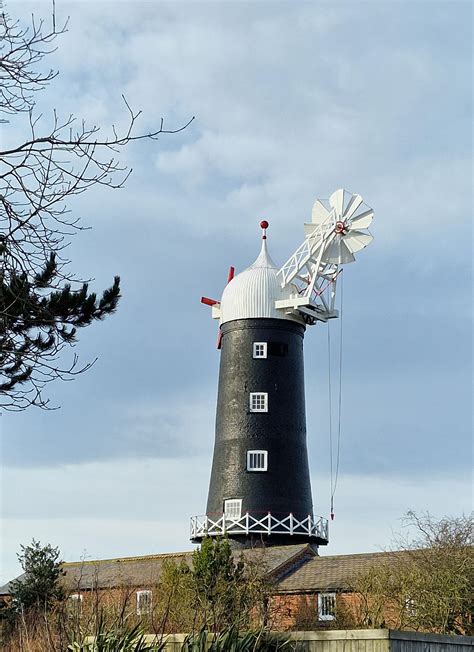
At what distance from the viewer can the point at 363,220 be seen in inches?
1657

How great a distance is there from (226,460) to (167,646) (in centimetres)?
2714

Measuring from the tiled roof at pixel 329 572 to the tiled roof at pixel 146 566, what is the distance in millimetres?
495

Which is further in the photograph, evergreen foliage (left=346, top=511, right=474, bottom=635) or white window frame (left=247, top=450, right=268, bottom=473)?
white window frame (left=247, top=450, right=268, bottom=473)

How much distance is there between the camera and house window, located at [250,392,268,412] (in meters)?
40.5

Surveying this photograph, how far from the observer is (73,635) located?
13.5 metres

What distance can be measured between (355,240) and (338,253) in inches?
33.9

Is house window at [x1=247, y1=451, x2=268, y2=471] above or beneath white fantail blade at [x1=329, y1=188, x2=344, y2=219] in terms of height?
beneath

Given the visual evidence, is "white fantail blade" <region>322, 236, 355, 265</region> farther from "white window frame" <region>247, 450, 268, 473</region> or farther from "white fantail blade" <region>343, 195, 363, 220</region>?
"white window frame" <region>247, 450, 268, 473</region>

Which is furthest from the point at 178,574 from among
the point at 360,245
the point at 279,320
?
the point at 360,245

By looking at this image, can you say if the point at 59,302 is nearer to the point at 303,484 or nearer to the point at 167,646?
the point at 167,646

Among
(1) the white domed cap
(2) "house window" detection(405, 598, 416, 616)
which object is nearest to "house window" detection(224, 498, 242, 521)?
(1) the white domed cap

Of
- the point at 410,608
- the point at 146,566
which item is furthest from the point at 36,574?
the point at 410,608

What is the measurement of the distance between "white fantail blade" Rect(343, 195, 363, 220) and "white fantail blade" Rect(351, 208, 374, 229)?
254 mm

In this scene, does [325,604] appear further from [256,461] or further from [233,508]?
[256,461]
